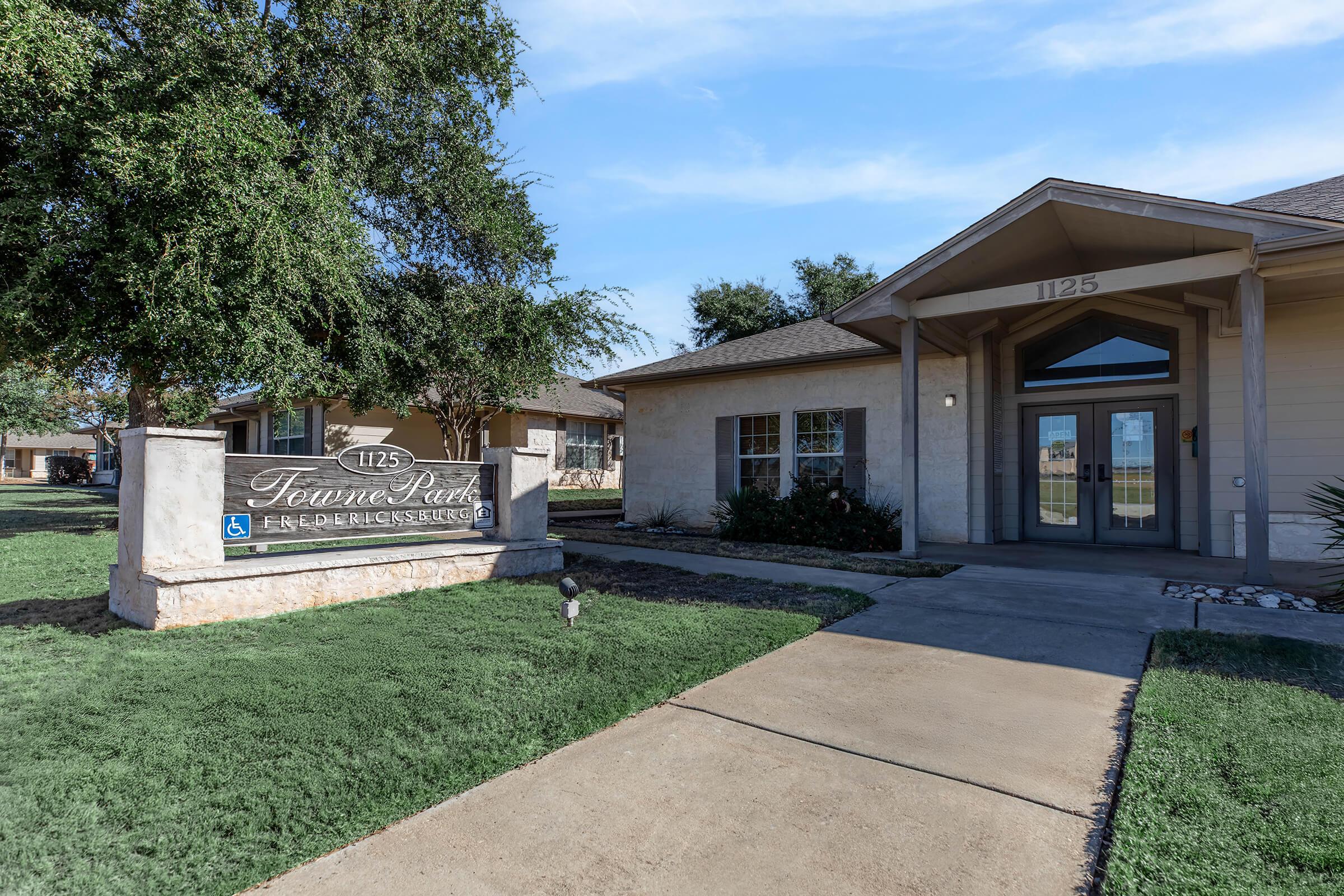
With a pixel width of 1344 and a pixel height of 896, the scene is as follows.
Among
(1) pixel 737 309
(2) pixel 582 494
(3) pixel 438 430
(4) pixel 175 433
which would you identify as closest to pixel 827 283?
(1) pixel 737 309

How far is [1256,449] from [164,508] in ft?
30.2

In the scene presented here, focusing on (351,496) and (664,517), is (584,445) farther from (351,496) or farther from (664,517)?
(351,496)

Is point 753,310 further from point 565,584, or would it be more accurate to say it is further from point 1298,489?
point 565,584

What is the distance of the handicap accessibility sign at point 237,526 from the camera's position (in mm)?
5285

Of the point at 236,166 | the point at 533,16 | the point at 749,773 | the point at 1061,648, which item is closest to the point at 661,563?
the point at 1061,648

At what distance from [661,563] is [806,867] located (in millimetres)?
5877

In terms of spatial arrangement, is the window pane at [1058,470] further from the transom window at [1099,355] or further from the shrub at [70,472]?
the shrub at [70,472]

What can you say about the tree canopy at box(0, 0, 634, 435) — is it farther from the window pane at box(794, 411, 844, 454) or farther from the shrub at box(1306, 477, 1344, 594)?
the shrub at box(1306, 477, 1344, 594)

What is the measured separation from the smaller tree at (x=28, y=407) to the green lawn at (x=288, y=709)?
3181 cm

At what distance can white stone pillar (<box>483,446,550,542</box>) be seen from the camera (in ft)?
23.7

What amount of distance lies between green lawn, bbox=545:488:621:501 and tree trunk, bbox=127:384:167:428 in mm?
9042

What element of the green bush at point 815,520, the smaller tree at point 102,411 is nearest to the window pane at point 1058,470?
the green bush at point 815,520

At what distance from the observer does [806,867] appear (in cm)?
221

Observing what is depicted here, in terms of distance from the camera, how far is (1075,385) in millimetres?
9938
